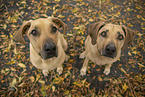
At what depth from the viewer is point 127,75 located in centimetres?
381

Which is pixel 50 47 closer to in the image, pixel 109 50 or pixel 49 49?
pixel 49 49

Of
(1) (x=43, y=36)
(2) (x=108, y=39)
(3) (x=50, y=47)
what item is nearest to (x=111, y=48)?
(2) (x=108, y=39)

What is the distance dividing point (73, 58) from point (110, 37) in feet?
6.54

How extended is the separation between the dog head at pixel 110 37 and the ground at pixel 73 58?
157 cm

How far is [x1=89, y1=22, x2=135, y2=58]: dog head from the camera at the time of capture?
92.6 inches

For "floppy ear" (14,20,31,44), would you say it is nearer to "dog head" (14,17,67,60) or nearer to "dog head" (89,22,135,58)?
"dog head" (14,17,67,60)

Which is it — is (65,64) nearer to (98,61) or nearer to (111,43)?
(98,61)

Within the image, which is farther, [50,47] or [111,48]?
[111,48]

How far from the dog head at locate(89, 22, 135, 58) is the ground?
1569 millimetres

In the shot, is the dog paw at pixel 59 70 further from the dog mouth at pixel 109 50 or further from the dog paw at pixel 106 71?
the dog mouth at pixel 109 50

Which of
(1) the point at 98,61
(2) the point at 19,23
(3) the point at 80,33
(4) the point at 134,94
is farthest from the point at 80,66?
(2) the point at 19,23

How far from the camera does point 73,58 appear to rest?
4047mm

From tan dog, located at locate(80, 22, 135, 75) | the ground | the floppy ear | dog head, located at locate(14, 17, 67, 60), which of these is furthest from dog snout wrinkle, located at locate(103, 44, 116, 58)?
the floppy ear

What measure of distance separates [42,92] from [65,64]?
1301mm
